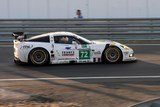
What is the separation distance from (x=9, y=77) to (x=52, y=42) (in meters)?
2.51

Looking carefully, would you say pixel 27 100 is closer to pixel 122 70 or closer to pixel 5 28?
pixel 122 70

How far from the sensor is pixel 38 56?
48.7ft

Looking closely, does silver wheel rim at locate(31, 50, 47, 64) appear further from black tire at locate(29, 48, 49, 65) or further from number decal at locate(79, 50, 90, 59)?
number decal at locate(79, 50, 90, 59)

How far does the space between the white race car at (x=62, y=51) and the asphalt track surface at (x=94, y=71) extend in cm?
23

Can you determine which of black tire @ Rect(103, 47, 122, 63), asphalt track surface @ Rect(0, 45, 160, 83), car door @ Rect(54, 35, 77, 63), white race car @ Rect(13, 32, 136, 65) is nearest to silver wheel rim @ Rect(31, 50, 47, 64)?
white race car @ Rect(13, 32, 136, 65)

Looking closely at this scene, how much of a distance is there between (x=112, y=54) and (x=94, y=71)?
1.64 metres

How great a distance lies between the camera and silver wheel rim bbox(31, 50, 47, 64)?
14.8 metres

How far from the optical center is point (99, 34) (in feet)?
70.2

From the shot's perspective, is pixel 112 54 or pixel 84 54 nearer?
pixel 84 54

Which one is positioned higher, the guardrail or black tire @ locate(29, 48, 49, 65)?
the guardrail
